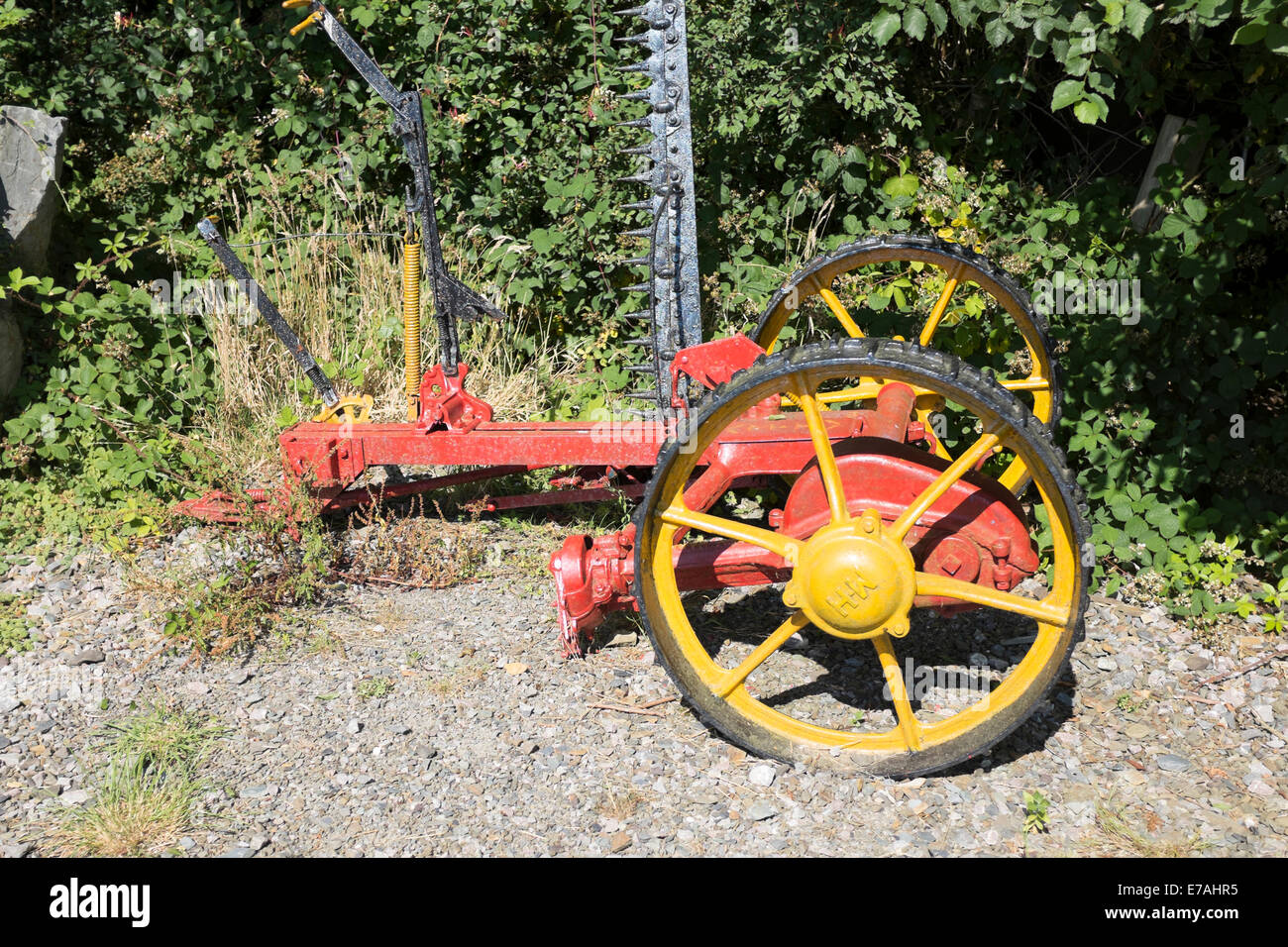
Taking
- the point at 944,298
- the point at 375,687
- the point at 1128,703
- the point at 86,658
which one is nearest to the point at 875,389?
the point at 944,298

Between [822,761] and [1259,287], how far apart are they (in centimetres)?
248

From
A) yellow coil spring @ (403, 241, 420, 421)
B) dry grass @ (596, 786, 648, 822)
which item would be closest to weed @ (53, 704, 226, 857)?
dry grass @ (596, 786, 648, 822)

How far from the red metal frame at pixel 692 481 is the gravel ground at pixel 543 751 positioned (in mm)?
367

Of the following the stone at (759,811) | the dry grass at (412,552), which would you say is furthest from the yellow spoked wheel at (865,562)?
the dry grass at (412,552)

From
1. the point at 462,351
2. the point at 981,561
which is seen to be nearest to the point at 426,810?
the point at 981,561

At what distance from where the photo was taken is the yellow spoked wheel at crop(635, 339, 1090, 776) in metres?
2.58

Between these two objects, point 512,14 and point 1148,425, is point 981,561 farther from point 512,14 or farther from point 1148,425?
point 512,14

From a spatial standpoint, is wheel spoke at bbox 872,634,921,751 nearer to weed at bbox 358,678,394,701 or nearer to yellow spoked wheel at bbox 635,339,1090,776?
yellow spoked wheel at bbox 635,339,1090,776

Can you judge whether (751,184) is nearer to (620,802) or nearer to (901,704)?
(901,704)

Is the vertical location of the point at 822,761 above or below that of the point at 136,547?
below

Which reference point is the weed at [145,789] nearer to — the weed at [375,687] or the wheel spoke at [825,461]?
the weed at [375,687]

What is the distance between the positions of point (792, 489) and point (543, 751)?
97 cm

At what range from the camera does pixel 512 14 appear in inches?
191

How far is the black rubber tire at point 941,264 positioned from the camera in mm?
3246
